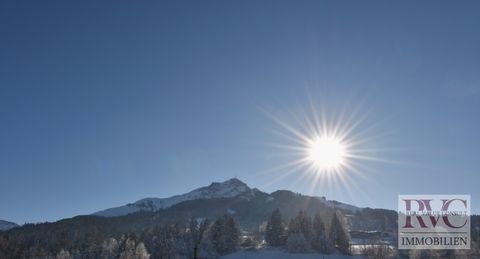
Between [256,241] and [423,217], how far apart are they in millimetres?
49813

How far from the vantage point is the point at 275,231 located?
137 metres

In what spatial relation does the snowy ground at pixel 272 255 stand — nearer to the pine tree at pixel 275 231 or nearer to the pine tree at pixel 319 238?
the pine tree at pixel 319 238

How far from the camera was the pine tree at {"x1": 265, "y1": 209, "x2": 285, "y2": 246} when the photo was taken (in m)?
135

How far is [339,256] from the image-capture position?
121062 mm

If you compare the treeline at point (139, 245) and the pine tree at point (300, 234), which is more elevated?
the pine tree at point (300, 234)

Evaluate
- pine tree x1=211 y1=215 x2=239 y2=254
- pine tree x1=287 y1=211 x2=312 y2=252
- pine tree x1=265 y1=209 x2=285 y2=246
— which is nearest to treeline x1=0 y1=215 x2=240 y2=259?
pine tree x1=211 y1=215 x2=239 y2=254

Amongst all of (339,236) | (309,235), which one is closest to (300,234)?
(309,235)

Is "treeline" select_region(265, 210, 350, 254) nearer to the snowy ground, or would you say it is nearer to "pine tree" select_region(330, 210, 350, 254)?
"pine tree" select_region(330, 210, 350, 254)

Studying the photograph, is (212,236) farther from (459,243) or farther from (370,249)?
(459,243)

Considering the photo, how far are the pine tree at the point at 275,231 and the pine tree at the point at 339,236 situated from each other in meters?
15.1

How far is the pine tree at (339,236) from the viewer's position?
125 metres

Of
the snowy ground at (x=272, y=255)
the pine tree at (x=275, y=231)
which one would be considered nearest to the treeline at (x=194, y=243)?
the pine tree at (x=275, y=231)

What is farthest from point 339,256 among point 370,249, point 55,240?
point 55,240

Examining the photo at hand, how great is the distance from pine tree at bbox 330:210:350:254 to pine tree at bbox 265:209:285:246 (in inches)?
595
